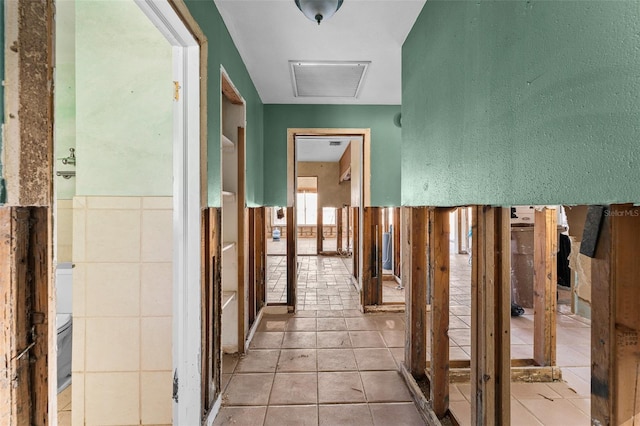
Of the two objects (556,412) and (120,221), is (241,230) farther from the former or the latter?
(556,412)

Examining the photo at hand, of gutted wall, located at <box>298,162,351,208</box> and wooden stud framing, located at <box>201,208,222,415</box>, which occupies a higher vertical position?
gutted wall, located at <box>298,162,351,208</box>

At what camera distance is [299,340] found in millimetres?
2955

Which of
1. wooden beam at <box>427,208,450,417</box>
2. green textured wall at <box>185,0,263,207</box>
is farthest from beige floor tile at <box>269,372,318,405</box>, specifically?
green textured wall at <box>185,0,263,207</box>

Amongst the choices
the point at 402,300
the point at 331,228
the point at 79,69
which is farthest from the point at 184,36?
the point at 331,228

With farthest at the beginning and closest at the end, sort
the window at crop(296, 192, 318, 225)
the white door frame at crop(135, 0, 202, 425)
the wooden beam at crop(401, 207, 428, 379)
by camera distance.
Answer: the window at crop(296, 192, 318, 225) → the wooden beam at crop(401, 207, 428, 379) → the white door frame at crop(135, 0, 202, 425)

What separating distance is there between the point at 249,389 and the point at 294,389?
1.06ft

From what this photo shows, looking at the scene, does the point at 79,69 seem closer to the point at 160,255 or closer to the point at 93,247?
the point at 93,247

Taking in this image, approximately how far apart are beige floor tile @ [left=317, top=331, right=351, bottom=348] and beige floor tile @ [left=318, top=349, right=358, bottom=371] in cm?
10

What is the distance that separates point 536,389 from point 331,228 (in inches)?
393

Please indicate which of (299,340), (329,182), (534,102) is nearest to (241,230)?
(299,340)

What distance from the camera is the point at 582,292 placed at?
3211 mm

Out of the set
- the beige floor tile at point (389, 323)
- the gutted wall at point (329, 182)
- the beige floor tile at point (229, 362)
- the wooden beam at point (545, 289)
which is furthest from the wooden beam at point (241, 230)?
the gutted wall at point (329, 182)

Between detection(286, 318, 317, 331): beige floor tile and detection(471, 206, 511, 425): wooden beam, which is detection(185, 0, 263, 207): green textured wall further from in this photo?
detection(471, 206, 511, 425): wooden beam

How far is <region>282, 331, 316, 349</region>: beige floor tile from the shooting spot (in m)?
2.83
